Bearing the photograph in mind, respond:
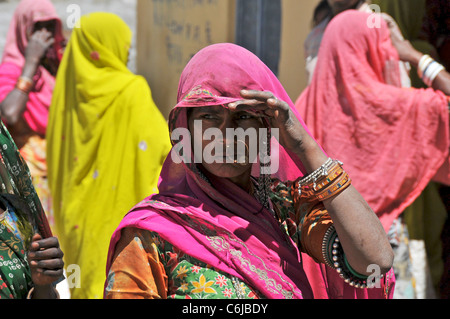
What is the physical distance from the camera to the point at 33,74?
11.9 feet

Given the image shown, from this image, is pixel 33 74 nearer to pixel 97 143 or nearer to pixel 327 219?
pixel 97 143

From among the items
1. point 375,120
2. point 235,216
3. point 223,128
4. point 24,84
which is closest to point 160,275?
point 235,216

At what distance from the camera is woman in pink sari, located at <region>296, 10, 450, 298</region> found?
10.2 feet

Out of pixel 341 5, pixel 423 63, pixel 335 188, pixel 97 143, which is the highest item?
pixel 341 5

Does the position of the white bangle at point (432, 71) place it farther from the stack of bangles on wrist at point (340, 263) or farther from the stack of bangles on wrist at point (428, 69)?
the stack of bangles on wrist at point (340, 263)

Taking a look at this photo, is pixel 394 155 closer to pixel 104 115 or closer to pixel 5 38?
pixel 104 115

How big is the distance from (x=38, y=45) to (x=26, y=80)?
204 millimetres

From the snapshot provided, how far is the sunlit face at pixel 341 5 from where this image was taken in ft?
10.6

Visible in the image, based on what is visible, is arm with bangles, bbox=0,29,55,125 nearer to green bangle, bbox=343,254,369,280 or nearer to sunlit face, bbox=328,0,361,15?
sunlit face, bbox=328,0,361,15

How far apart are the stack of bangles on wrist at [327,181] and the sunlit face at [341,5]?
1.89 meters

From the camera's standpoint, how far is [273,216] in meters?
1.62

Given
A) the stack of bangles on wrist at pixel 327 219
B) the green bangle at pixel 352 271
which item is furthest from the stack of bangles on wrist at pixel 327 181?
the green bangle at pixel 352 271

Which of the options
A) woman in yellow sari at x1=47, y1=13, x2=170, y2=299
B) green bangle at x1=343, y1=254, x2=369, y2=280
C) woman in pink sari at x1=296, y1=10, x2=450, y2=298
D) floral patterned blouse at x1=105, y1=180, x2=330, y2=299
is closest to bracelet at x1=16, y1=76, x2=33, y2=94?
woman in yellow sari at x1=47, y1=13, x2=170, y2=299

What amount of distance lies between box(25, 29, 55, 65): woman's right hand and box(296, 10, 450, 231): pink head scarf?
1.43 metres
